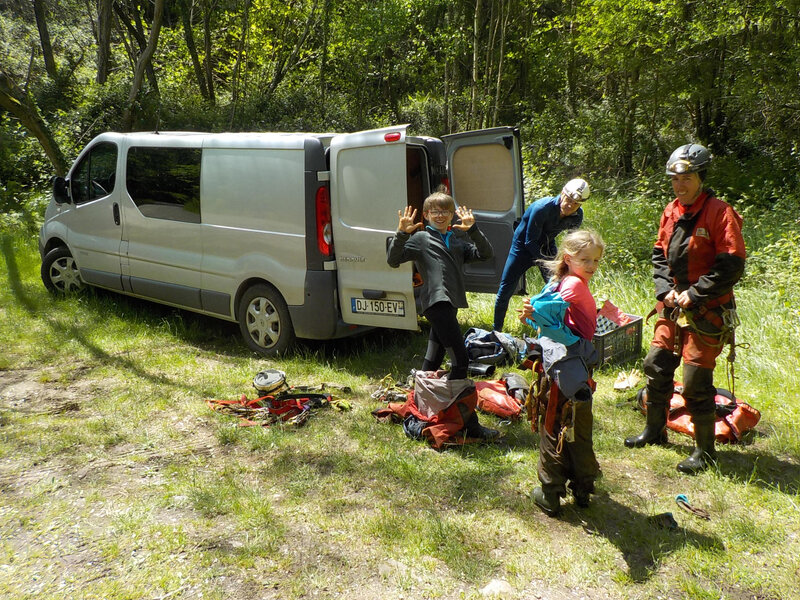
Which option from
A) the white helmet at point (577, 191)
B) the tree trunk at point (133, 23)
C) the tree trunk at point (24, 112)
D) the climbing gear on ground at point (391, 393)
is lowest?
the climbing gear on ground at point (391, 393)

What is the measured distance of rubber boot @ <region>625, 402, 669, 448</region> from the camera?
439 cm

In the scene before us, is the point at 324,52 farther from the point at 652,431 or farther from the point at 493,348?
the point at 652,431

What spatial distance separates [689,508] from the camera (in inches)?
142

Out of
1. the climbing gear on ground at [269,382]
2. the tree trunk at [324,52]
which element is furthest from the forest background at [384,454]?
the tree trunk at [324,52]

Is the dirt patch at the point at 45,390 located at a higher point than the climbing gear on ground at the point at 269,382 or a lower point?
lower

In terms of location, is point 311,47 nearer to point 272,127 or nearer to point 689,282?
point 272,127

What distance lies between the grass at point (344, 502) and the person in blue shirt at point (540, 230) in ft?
4.19

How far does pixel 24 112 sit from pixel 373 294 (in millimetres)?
7466

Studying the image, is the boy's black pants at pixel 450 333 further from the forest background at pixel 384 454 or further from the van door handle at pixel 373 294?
the van door handle at pixel 373 294

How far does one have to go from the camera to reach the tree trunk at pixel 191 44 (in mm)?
17875

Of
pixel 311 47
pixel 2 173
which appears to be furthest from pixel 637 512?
pixel 311 47

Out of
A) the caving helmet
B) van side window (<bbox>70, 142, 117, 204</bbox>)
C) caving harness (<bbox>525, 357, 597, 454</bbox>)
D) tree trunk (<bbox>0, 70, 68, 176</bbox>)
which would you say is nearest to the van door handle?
caving harness (<bbox>525, 357, 597, 454</bbox>)

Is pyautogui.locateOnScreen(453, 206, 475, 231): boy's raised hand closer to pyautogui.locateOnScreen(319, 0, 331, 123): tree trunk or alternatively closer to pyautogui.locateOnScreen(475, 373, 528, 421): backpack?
pyautogui.locateOnScreen(475, 373, 528, 421): backpack

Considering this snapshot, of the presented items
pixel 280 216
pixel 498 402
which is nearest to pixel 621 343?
pixel 498 402
